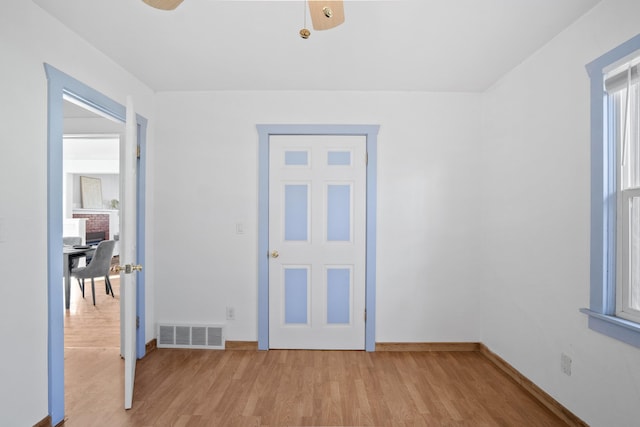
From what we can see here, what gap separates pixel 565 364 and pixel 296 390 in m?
1.83

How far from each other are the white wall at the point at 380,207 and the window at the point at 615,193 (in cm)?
129

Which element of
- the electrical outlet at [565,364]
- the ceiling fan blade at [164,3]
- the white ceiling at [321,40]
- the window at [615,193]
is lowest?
the electrical outlet at [565,364]

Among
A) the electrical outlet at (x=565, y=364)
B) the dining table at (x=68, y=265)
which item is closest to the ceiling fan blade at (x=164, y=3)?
Result: the electrical outlet at (x=565, y=364)

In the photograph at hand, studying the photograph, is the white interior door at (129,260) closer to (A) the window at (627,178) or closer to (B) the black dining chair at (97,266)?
(B) the black dining chair at (97,266)

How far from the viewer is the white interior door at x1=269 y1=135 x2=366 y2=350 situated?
3133mm

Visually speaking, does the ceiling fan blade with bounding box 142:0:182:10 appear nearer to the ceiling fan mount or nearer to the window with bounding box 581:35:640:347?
the ceiling fan mount

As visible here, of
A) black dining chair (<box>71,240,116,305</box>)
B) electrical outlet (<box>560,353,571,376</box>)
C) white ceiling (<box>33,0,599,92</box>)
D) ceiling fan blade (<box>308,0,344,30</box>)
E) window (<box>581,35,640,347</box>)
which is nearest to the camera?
ceiling fan blade (<box>308,0,344,30</box>)

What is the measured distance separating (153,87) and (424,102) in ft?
8.65

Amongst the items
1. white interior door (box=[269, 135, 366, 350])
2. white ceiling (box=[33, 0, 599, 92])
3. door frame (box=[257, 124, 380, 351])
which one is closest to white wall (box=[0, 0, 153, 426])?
white ceiling (box=[33, 0, 599, 92])

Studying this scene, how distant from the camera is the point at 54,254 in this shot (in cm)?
195

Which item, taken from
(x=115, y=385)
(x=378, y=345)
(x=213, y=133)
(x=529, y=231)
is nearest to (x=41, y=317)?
(x=115, y=385)

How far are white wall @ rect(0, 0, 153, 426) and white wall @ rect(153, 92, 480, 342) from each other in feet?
4.17

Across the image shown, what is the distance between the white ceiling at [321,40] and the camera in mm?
1871

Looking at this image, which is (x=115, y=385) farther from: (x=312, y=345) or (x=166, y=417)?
(x=312, y=345)
